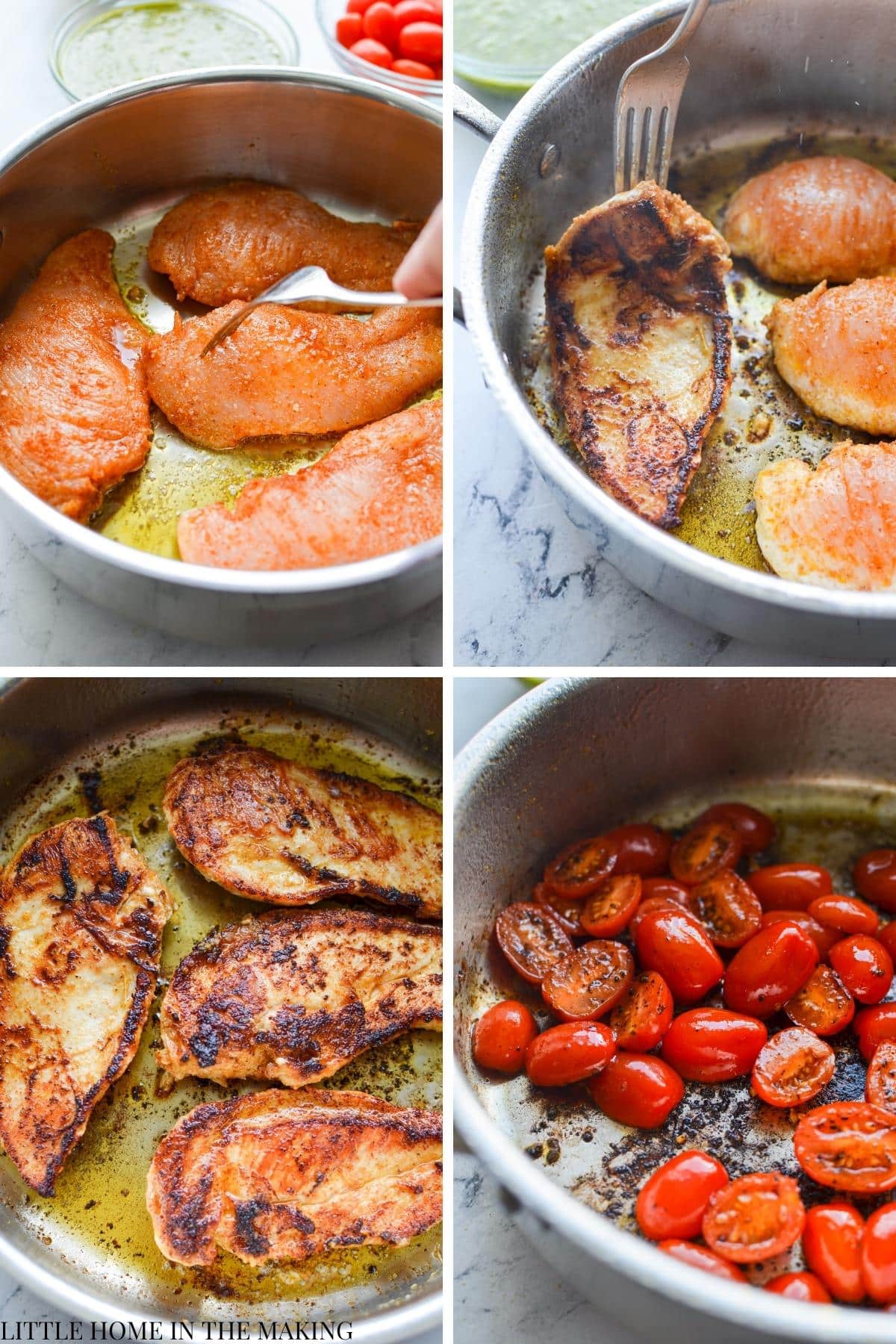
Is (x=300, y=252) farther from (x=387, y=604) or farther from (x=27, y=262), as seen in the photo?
(x=387, y=604)

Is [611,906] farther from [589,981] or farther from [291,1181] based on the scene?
[291,1181]

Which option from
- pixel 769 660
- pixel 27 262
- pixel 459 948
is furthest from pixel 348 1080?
pixel 27 262

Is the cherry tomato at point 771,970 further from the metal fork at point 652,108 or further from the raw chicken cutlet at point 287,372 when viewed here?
the metal fork at point 652,108

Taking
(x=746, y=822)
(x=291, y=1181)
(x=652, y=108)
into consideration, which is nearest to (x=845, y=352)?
(x=652, y=108)

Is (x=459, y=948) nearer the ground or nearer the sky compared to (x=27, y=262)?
nearer the ground

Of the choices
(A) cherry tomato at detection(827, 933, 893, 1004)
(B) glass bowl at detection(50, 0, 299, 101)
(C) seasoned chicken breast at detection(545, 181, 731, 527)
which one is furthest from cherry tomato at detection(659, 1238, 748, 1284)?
(B) glass bowl at detection(50, 0, 299, 101)

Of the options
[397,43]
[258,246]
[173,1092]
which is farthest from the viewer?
[397,43]

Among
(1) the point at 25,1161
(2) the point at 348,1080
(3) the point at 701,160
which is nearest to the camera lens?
(1) the point at 25,1161
